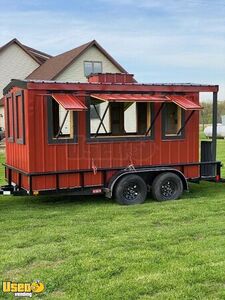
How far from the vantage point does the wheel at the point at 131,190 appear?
29.8 feet

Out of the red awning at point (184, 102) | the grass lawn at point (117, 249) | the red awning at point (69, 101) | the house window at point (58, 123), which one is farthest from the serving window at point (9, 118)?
the red awning at point (184, 102)

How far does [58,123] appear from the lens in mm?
9211

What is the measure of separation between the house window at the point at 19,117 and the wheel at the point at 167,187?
302cm

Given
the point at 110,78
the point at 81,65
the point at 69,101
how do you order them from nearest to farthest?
the point at 69,101
the point at 110,78
the point at 81,65

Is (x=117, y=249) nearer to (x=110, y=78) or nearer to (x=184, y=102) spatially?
(x=184, y=102)

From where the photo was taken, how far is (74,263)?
5242 millimetres

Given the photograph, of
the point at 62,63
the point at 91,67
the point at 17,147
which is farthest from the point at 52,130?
the point at 62,63

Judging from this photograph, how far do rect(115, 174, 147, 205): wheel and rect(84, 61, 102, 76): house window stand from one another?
24273 mm

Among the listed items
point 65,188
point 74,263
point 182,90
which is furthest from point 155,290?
point 182,90

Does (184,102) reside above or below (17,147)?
above

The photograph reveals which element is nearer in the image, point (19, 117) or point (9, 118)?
point (19, 117)

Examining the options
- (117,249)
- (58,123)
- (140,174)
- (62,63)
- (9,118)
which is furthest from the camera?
(62,63)

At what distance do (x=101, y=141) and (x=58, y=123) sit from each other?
3.31 feet

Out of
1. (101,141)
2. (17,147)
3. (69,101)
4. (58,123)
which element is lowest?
(17,147)
